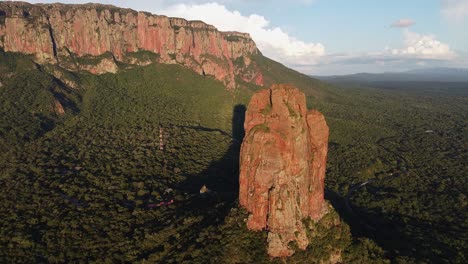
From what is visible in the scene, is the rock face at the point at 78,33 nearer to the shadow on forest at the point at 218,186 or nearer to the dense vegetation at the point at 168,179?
the dense vegetation at the point at 168,179

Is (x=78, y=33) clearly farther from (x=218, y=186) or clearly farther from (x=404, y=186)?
(x=404, y=186)

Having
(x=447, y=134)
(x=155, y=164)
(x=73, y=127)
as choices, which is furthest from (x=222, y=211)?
(x=447, y=134)

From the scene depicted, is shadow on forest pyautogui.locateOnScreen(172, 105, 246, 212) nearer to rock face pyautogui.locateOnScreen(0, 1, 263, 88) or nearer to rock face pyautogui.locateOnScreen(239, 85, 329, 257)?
rock face pyautogui.locateOnScreen(239, 85, 329, 257)

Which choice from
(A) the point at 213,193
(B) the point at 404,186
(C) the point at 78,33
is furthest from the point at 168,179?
(C) the point at 78,33

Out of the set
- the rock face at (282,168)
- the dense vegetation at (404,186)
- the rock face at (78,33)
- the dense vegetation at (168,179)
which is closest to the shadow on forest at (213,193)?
the dense vegetation at (168,179)

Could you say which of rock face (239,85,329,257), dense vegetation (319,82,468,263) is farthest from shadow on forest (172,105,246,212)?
dense vegetation (319,82,468,263)

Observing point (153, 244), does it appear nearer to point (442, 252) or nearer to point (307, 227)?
point (307, 227)
